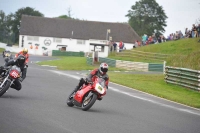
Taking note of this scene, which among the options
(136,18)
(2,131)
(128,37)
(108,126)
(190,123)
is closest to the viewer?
(2,131)

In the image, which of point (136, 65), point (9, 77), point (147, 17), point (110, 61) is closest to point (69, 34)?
point (147, 17)

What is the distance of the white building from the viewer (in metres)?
97.3

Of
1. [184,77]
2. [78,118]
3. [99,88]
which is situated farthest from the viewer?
[184,77]

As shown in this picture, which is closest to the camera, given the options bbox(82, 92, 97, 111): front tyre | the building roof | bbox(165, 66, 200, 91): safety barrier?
bbox(82, 92, 97, 111): front tyre

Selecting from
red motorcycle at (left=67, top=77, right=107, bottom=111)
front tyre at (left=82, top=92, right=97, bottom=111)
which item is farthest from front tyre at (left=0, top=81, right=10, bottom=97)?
front tyre at (left=82, top=92, right=97, bottom=111)

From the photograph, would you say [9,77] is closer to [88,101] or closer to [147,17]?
[88,101]

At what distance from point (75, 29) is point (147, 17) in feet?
80.9

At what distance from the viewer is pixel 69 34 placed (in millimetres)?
98250

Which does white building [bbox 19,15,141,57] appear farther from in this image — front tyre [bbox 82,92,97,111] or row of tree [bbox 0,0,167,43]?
front tyre [bbox 82,92,97,111]

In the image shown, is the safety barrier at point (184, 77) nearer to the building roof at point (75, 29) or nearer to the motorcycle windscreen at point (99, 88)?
the motorcycle windscreen at point (99, 88)

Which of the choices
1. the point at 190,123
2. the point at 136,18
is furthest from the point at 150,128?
the point at 136,18

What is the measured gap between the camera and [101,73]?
549 inches

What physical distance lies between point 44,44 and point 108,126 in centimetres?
8800

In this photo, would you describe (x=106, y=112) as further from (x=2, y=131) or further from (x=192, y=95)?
(x=192, y=95)
